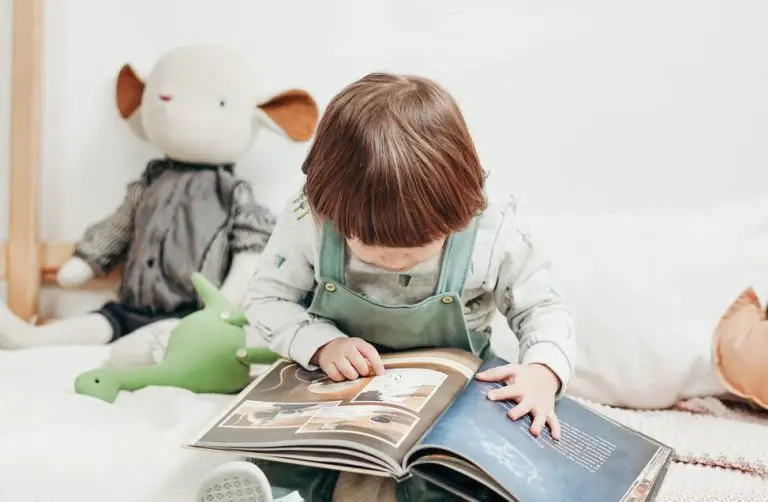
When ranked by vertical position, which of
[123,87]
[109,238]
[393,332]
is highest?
[123,87]

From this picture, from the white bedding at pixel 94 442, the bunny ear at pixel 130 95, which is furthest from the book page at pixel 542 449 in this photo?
the bunny ear at pixel 130 95

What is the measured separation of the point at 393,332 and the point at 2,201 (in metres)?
0.86

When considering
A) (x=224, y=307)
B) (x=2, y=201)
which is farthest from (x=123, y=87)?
(x=224, y=307)

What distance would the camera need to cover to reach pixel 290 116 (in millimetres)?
1228

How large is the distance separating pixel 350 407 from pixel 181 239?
2.03 ft

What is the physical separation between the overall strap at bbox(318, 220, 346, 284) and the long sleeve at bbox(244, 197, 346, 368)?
2 centimetres

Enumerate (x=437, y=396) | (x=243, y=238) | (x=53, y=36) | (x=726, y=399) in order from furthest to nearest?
(x=53, y=36), (x=243, y=238), (x=726, y=399), (x=437, y=396)

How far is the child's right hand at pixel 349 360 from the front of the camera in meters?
0.71

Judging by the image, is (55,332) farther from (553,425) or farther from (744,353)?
(744,353)

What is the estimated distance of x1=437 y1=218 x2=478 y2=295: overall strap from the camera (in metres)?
0.77

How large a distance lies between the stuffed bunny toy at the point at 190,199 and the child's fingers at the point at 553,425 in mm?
617

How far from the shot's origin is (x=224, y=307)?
3.27 ft

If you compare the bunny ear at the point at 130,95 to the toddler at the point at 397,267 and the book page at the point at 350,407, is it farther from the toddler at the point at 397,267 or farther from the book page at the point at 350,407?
the book page at the point at 350,407

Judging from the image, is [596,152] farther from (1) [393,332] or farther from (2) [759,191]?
(1) [393,332]
